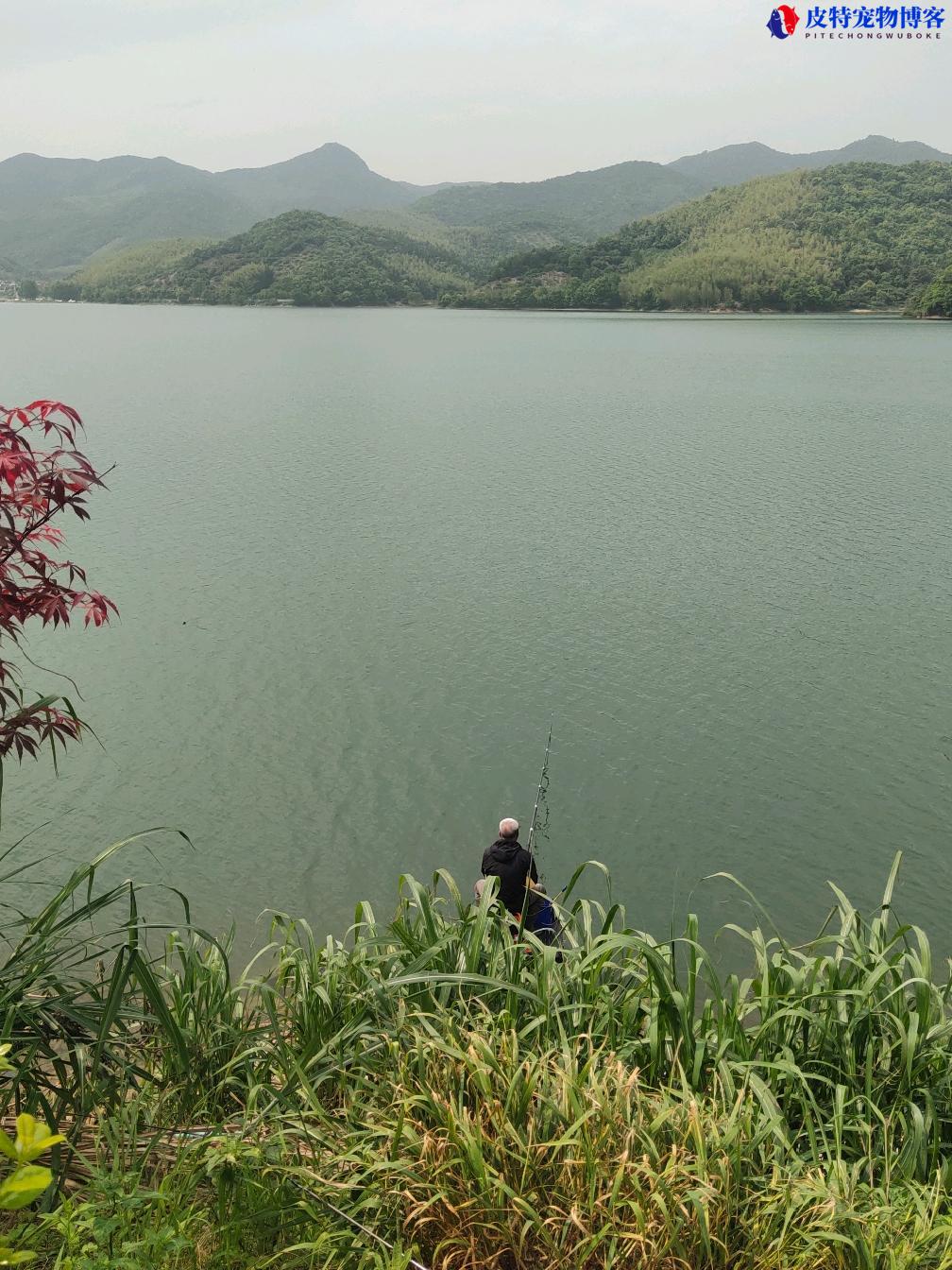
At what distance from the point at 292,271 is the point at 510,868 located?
471 feet

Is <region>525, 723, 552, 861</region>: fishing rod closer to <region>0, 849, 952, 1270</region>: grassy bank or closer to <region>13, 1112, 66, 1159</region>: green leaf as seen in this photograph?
<region>0, 849, 952, 1270</region>: grassy bank

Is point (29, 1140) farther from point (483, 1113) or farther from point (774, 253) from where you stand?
point (774, 253)

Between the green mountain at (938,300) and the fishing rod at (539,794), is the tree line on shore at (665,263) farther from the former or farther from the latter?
the fishing rod at (539,794)

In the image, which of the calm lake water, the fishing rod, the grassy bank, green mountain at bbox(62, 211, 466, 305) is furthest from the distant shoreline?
the grassy bank

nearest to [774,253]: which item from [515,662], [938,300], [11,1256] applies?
[938,300]

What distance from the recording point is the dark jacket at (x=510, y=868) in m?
6.34

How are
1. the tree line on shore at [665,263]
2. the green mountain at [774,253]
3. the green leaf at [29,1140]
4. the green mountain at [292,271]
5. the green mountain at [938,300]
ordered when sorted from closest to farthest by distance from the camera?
the green leaf at [29,1140] < the green mountain at [938,300] < the green mountain at [774,253] < the tree line on shore at [665,263] < the green mountain at [292,271]

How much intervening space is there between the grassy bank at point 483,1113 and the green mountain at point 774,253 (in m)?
114

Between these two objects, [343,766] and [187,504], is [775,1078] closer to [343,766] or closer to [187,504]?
[343,766]

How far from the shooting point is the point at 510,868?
6.34 meters

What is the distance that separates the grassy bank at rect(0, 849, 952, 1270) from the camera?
300 centimetres

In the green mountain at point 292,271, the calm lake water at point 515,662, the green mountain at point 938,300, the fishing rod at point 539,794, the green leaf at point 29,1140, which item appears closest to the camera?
the green leaf at point 29,1140

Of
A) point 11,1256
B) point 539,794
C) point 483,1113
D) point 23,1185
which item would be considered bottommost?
point 539,794

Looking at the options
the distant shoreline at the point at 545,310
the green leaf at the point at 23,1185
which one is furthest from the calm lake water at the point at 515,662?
the distant shoreline at the point at 545,310
